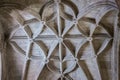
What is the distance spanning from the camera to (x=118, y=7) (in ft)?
29.2

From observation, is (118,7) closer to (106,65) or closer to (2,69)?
(106,65)

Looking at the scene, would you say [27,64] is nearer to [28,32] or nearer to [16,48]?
[16,48]

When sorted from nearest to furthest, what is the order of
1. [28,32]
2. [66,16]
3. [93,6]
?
[93,6], [66,16], [28,32]

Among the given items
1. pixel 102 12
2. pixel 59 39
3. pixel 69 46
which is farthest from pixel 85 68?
pixel 102 12

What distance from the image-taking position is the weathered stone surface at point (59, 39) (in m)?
9.61

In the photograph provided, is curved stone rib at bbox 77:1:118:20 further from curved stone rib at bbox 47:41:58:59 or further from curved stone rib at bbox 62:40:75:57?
curved stone rib at bbox 47:41:58:59

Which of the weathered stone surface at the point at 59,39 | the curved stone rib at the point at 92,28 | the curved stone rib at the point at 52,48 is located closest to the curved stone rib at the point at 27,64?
the weathered stone surface at the point at 59,39

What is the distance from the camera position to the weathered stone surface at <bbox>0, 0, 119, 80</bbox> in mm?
9609

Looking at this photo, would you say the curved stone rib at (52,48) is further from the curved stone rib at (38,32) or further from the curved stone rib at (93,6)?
the curved stone rib at (93,6)

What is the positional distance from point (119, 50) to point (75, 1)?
2.13m

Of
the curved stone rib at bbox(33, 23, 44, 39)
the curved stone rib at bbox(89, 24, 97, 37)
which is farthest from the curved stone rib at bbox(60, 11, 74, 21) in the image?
the curved stone rib at bbox(33, 23, 44, 39)

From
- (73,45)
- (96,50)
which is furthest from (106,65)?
(73,45)

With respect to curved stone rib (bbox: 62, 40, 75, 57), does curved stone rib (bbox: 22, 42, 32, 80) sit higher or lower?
lower

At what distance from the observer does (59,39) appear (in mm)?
10633
